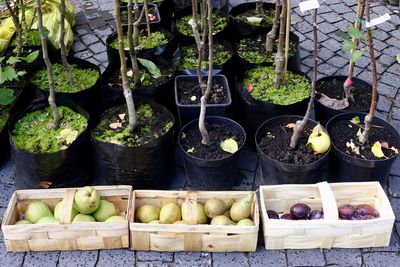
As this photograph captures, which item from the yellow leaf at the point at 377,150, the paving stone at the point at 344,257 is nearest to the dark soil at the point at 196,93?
the yellow leaf at the point at 377,150

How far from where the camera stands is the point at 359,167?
325 centimetres

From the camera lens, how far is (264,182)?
3477mm

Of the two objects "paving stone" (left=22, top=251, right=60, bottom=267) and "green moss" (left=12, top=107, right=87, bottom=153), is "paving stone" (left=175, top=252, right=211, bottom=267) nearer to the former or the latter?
"paving stone" (left=22, top=251, right=60, bottom=267)

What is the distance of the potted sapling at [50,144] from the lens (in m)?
3.23

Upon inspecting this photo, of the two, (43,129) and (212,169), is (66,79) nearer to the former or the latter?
(43,129)

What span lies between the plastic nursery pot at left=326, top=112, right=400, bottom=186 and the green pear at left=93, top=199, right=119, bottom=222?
1.57 meters

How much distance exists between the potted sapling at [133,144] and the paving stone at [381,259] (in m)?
1.47

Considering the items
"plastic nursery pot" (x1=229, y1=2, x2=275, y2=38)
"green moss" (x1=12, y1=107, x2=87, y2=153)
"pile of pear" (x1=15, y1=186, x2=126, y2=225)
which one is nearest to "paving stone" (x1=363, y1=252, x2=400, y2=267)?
"pile of pear" (x1=15, y1=186, x2=126, y2=225)

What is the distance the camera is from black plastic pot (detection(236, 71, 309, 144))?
11.7ft

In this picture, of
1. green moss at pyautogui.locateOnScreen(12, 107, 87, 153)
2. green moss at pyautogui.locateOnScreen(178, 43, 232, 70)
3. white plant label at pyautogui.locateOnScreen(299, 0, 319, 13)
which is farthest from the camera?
green moss at pyautogui.locateOnScreen(178, 43, 232, 70)

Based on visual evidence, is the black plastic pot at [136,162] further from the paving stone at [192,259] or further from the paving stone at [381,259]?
the paving stone at [381,259]

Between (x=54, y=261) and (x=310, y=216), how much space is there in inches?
65.5

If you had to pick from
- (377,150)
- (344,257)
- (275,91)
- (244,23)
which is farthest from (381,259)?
(244,23)

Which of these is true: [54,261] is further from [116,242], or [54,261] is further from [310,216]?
[310,216]
